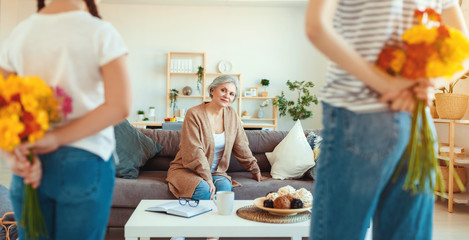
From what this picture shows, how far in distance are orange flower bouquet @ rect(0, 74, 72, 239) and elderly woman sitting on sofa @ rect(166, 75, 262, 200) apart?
2055mm

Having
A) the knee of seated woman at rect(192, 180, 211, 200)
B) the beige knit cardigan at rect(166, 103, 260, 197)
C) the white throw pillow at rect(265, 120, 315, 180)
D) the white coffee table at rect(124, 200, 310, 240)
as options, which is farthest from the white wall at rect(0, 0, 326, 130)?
the white coffee table at rect(124, 200, 310, 240)

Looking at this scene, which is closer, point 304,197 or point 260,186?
point 304,197

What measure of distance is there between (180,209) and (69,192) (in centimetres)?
141

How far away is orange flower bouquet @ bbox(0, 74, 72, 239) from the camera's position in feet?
2.74

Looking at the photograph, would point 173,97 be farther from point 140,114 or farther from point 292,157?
point 292,157

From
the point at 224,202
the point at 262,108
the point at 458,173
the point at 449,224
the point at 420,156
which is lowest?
the point at 449,224

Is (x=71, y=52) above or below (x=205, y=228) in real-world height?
above

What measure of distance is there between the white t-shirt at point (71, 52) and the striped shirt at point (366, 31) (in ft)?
1.58

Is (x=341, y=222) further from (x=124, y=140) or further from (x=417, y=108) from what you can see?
(x=124, y=140)

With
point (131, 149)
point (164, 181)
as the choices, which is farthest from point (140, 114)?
point (164, 181)

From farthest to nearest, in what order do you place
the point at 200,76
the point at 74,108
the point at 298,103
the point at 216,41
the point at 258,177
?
the point at 216,41 < the point at 200,76 < the point at 298,103 < the point at 258,177 < the point at 74,108

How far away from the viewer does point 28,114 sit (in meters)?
0.86

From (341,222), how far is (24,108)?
699 millimetres

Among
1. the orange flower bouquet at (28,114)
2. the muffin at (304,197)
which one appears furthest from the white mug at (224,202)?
the orange flower bouquet at (28,114)
